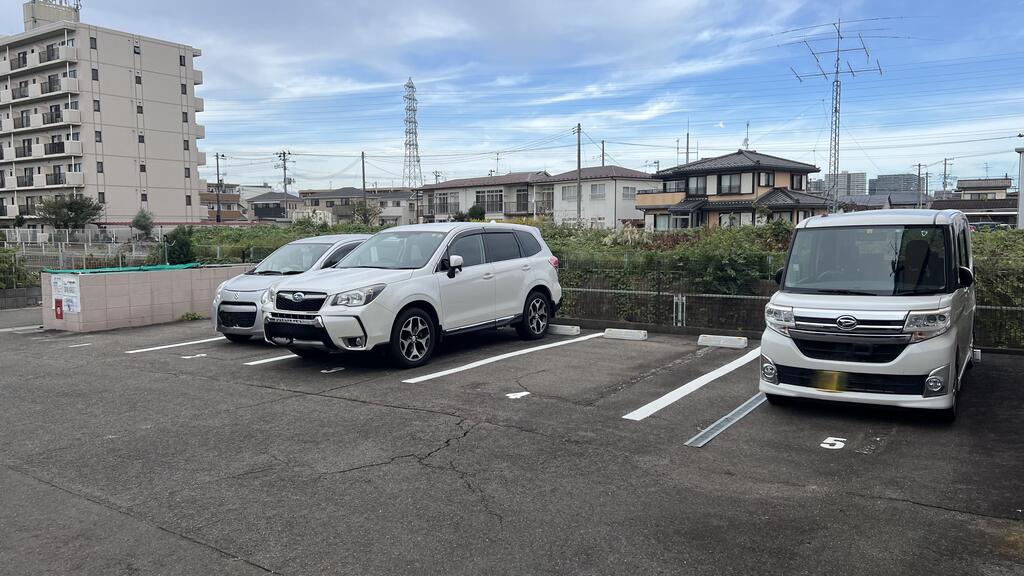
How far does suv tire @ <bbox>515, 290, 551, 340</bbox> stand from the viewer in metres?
10.4

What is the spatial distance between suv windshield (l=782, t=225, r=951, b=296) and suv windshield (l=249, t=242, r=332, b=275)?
23.6 ft

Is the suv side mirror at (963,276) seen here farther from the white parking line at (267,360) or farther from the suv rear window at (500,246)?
the white parking line at (267,360)

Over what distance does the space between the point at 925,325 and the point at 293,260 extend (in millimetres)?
8774

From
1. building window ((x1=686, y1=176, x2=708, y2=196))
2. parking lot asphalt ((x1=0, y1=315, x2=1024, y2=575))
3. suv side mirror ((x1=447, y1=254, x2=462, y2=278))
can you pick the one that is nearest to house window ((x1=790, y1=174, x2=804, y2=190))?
building window ((x1=686, y1=176, x2=708, y2=196))

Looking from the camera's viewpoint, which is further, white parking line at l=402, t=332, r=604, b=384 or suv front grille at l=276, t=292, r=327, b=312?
suv front grille at l=276, t=292, r=327, b=312

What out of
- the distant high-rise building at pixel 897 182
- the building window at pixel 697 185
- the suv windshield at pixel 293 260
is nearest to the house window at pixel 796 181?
the building window at pixel 697 185

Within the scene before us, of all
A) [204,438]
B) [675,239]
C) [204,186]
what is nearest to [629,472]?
[204,438]

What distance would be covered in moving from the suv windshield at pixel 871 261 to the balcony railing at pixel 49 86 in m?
55.4

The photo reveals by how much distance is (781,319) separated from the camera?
21.4 feet

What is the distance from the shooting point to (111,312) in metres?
12.1

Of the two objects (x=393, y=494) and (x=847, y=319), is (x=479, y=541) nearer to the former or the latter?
(x=393, y=494)

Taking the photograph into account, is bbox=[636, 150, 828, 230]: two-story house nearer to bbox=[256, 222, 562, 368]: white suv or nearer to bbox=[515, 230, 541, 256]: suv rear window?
bbox=[515, 230, 541, 256]: suv rear window

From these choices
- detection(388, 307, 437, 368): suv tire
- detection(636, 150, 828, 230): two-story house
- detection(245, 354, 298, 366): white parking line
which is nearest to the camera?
detection(388, 307, 437, 368): suv tire

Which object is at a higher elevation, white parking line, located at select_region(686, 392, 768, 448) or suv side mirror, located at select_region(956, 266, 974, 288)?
suv side mirror, located at select_region(956, 266, 974, 288)
